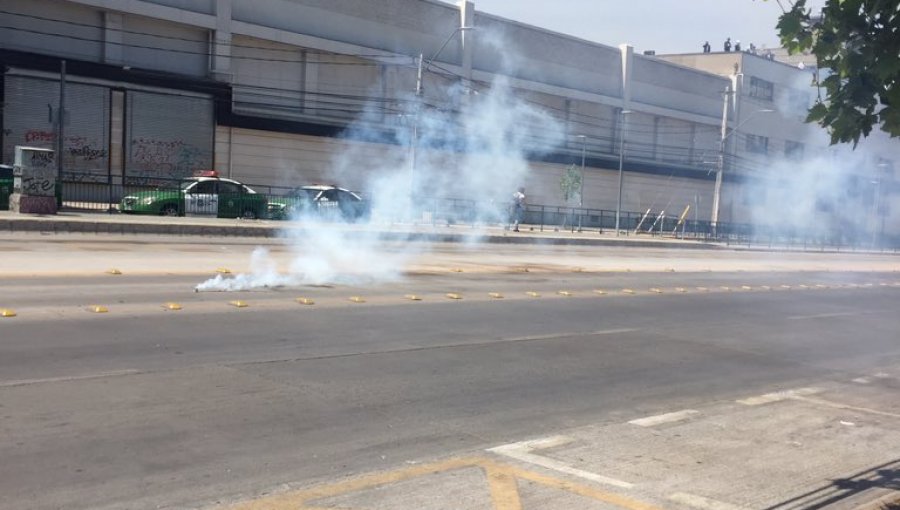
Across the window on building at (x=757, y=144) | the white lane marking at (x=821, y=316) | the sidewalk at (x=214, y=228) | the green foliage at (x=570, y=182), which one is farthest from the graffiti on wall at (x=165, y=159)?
the white lane marking at (x=821, y=316)

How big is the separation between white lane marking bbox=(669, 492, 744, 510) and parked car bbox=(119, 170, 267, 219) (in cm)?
2681

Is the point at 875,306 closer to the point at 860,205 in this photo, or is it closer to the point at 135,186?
the point at 860,205

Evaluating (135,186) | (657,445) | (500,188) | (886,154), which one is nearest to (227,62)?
(135,186)

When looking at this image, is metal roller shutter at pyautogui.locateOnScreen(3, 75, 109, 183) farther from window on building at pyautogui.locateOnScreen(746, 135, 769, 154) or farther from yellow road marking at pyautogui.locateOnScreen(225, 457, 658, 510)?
yellow road marking at pyautogui.locateOnScreen(225, 457, 658, 510)

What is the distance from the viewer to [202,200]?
30.8 meters

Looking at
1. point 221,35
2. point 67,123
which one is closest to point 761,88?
point 221,35

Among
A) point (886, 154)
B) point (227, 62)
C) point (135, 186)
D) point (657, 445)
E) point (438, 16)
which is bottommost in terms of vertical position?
point (657, 445)

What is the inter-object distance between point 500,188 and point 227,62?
580 inches

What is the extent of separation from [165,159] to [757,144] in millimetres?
27339

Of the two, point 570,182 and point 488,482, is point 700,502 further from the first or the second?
point 570,182

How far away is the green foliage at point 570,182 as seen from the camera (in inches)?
1534

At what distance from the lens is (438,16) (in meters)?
37.1

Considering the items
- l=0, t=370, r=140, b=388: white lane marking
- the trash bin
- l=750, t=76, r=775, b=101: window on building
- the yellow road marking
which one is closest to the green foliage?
l=750, t=76, r=775, b=101: window on building

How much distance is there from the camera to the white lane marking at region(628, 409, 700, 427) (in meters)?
7.43
